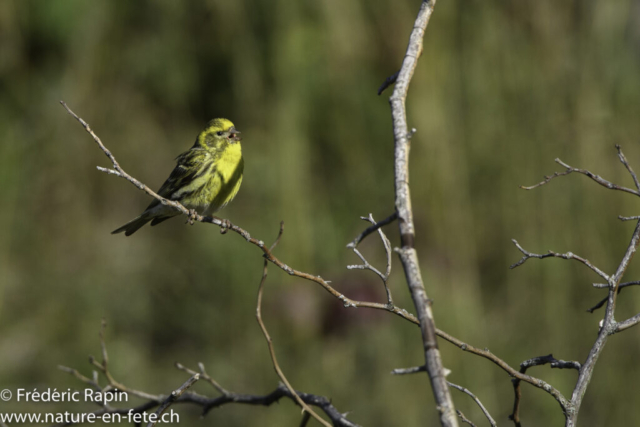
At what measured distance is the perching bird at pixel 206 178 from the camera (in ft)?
9.23

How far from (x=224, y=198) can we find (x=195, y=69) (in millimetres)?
2470

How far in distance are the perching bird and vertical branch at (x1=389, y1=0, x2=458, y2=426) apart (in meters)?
1.77

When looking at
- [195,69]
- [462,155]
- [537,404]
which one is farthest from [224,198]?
[195,69]

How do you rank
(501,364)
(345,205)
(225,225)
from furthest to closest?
(345,205), (225,225), (501,364)

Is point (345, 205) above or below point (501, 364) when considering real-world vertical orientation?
above

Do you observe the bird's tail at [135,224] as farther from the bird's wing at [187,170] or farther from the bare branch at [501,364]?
the bare branch at [501,364]

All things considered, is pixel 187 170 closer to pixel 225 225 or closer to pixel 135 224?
pixel 135 224

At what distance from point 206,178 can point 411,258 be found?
77.9 inches

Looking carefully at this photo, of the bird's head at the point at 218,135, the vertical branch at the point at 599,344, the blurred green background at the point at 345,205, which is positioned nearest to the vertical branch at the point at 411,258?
the vertical branch at the point at 599,344

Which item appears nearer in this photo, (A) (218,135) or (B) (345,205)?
(A) (218,135)

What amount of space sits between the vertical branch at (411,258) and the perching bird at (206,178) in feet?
5.80

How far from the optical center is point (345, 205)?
4.21 metres

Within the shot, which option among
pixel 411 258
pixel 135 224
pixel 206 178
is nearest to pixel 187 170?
pixel 206 178

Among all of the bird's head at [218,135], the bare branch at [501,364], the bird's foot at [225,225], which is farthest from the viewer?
the bird's head at [218,135]
